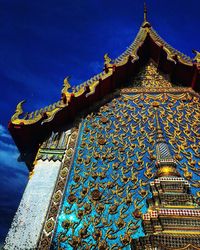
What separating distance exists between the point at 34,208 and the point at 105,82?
3.03 metres

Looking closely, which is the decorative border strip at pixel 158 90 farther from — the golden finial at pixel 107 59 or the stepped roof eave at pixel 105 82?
the golden finial at pixel 107 59

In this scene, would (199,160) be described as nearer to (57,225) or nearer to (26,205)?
(57,225)

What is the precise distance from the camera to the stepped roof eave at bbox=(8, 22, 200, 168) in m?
4.65

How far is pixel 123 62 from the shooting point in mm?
5742

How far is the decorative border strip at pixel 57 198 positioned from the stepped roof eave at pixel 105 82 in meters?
0.58

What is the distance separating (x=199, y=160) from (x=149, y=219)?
6.53 ft

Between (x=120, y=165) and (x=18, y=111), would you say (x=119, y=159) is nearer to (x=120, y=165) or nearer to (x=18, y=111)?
(x=120, y=165)

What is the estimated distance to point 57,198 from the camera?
11.8 ft

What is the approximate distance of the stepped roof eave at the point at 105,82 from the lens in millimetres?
4652

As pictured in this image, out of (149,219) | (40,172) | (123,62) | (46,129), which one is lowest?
(149,219)

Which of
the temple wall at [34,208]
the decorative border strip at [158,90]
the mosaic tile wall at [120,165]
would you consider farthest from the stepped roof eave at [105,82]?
the temple wall at [34,208]

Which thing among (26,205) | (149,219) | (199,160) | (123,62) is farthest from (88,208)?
(123,62)

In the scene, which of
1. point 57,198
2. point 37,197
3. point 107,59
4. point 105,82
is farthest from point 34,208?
point 107,59

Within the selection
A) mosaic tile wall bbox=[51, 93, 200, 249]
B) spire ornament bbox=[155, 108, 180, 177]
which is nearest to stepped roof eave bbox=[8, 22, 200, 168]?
mosaic tile wall bbox=[51, 93, 200, 249]
